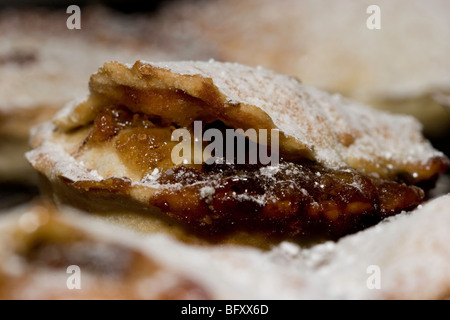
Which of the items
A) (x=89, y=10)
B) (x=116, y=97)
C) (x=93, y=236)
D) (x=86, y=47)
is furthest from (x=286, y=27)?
(x=93, y=236)

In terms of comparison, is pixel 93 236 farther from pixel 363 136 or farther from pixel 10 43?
pixel 10 43

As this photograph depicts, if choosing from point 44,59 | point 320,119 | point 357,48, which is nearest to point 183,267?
point 320,119

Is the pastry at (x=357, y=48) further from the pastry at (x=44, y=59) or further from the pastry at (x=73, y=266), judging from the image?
the pastry at (x=73, y=266)

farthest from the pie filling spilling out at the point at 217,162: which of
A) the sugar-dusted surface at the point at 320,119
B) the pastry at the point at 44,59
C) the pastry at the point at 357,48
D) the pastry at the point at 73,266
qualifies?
the pastry at the point at 357,48

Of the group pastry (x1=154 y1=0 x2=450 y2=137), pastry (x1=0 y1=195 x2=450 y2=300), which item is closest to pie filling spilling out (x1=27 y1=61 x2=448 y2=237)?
pastry (x1=0 y1=195 x2=450 y2=300)

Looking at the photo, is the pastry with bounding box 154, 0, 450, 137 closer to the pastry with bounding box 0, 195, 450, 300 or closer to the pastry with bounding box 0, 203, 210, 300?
the pastry with bounding box 0, 195, 450, 300

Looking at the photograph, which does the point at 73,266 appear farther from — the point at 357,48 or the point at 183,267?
the point at 357,48
